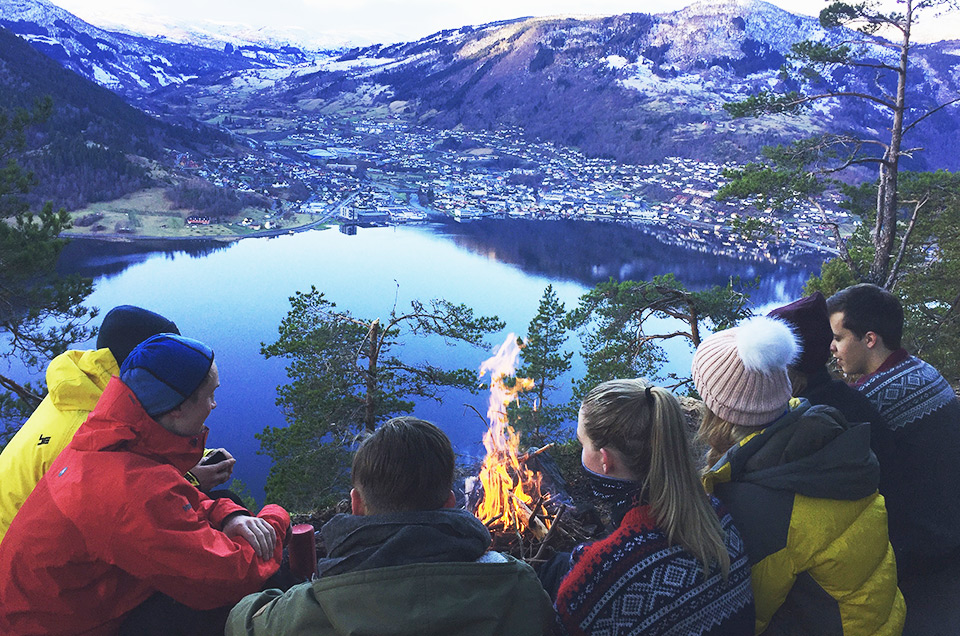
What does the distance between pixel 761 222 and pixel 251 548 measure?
10.5 m

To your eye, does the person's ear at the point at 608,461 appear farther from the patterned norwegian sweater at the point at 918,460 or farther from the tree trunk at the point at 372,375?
the tree trunk at the point at 372,375

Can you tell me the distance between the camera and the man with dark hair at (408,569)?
1394 millimetres

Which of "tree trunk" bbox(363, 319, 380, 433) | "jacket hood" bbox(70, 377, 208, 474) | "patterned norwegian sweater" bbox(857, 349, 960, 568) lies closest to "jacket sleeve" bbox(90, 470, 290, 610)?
"jacket hood" bbox(70, 377, 208, 474)

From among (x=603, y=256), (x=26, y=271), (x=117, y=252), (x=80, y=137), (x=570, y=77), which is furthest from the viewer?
(x=570, y=77)

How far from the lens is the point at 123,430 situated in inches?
73.2

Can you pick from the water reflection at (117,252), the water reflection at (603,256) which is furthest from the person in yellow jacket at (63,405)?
the water reflection at (117,252)

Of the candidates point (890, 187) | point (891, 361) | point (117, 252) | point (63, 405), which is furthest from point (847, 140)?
point (117, 252)

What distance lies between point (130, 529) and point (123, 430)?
32 cm

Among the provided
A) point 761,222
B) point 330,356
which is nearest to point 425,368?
point 330,356

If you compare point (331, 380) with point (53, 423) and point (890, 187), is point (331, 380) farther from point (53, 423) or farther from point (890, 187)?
point (890, 187)

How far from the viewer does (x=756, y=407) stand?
2023mm

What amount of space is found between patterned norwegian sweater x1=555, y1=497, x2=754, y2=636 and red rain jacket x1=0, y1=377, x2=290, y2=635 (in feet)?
3.90

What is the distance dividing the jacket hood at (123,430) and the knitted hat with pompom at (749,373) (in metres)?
1.96

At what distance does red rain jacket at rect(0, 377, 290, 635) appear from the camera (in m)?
1.77
